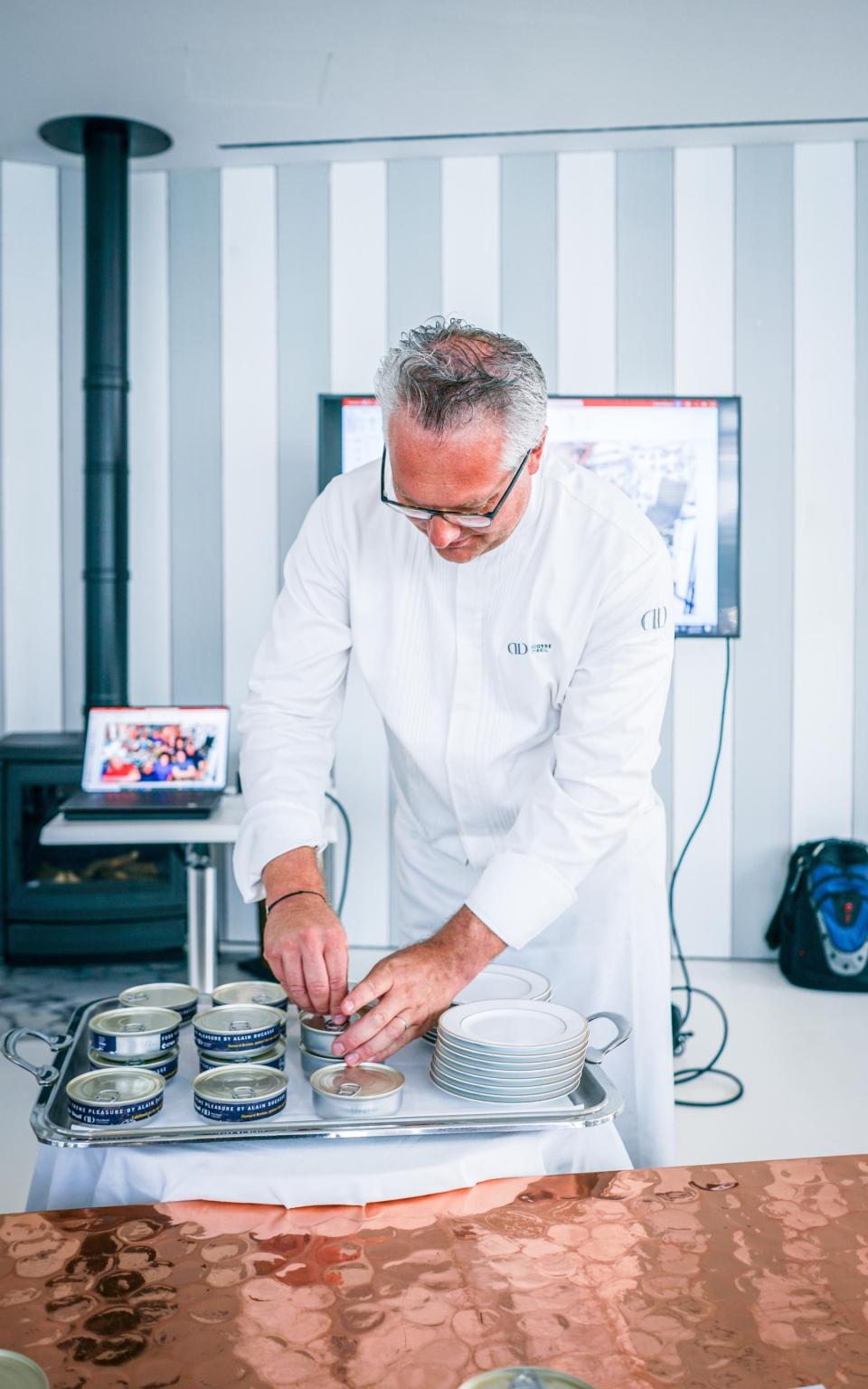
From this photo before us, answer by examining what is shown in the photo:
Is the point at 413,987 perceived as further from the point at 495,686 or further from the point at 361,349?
the point at 361,349

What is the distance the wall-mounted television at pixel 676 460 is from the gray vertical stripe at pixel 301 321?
0.21m

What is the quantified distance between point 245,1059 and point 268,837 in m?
0.39

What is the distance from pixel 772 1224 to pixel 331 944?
1.82ft

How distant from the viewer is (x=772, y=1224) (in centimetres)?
97

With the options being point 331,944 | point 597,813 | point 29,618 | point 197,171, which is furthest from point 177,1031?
point 197,171

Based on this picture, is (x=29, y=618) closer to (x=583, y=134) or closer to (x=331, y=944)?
(x=583, y=134)

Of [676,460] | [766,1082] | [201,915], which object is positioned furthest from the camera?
[676,460]

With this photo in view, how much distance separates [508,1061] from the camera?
1.11 metres

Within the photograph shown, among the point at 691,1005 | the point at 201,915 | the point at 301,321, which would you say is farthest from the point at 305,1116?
the point at 301,321

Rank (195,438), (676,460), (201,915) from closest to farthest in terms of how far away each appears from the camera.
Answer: (201,915) < (676,460) < (195,438)

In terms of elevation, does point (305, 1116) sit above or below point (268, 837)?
below

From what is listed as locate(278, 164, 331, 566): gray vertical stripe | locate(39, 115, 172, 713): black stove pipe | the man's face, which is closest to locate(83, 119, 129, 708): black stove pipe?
locate(39, 115, 172, 713): black stove pipe

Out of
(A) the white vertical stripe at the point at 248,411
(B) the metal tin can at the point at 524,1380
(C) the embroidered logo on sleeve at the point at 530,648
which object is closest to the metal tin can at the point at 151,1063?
(B) the metal tin can at the point at 524,1380

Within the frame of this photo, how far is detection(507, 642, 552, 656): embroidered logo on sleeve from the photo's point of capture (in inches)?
63.9
